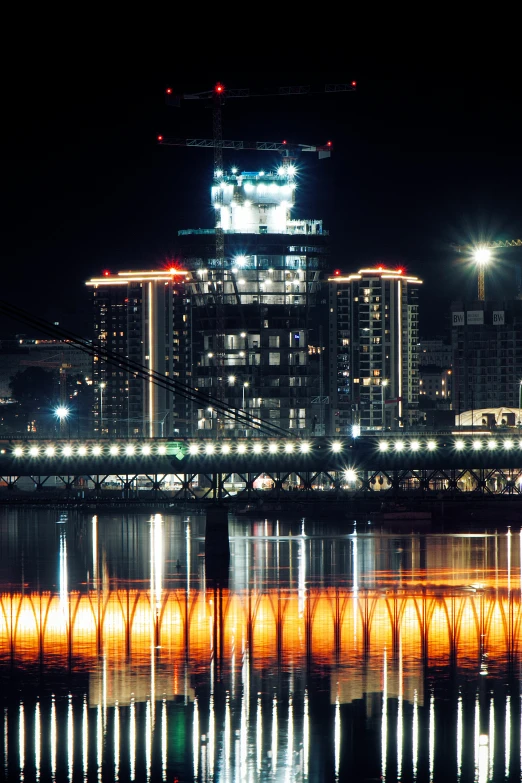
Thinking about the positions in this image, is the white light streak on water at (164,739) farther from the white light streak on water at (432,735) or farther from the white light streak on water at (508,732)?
the white light streak on water at (508,732)

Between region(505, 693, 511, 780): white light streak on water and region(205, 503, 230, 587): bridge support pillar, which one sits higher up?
region(205, 503, 230, 587): bridge support pillar

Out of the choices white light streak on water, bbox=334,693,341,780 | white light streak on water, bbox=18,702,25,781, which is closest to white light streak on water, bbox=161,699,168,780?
white light streak on water, bbox=18,702,25,781

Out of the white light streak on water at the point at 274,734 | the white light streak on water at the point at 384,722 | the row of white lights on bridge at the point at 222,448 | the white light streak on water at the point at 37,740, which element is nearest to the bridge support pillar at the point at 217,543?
the row of white lights on bridge at the point at 222,448

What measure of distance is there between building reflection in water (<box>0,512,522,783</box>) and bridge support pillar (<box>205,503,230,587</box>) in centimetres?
111

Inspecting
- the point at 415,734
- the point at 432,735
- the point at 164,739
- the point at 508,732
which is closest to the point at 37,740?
the point at 164,739

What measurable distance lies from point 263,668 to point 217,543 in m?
39.3

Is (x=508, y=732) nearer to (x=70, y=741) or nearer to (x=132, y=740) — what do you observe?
(x=132, y=740)

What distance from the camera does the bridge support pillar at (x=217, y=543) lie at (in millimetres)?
97625

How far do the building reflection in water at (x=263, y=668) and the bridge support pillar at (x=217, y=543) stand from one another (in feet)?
3.63

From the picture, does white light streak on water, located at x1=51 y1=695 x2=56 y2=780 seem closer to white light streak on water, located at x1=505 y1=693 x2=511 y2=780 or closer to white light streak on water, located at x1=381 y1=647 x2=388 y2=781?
white light streak on water, located at x1=381 y1=647 x2=388 y2=781

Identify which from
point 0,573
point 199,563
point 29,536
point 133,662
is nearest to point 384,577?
point 199,563

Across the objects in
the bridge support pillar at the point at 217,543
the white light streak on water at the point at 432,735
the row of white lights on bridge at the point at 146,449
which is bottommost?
the white light streak on water at the point at 432,735

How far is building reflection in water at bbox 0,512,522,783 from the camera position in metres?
48.1

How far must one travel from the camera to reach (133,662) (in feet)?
207
